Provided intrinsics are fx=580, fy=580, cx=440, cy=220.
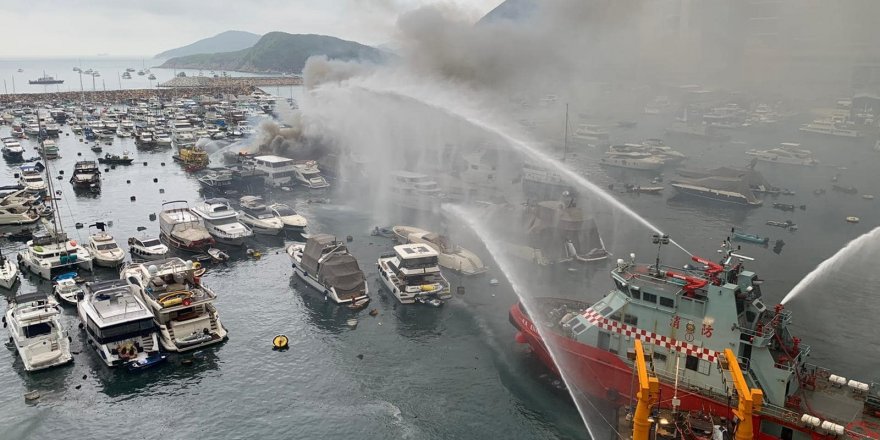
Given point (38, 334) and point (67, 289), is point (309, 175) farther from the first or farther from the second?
point (38, 334)

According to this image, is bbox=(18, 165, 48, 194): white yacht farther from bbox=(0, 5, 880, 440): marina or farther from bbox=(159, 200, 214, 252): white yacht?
bbox=(159, 200, 214, 252): white yacht

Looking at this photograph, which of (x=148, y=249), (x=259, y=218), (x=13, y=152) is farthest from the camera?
(x=13, y=152)

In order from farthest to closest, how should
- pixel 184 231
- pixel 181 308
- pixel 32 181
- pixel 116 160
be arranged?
pixel 116 160 → pixel 32 181 → pixel 184 231 → pixel 181 308

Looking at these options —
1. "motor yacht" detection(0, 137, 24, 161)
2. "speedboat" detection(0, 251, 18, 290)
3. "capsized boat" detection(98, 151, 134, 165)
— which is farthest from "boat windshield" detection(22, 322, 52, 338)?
"motor yacht" detection(0, 137, 24, 161)

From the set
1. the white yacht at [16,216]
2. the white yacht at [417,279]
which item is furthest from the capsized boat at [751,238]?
the white yacht at [16,216]

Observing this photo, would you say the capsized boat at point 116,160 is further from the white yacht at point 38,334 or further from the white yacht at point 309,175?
the white yacht at point 38,334

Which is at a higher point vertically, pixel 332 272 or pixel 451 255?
pixel 332 272

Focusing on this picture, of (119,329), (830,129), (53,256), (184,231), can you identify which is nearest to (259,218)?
(184,231)

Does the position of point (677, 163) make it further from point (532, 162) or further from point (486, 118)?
point (486, 118)
